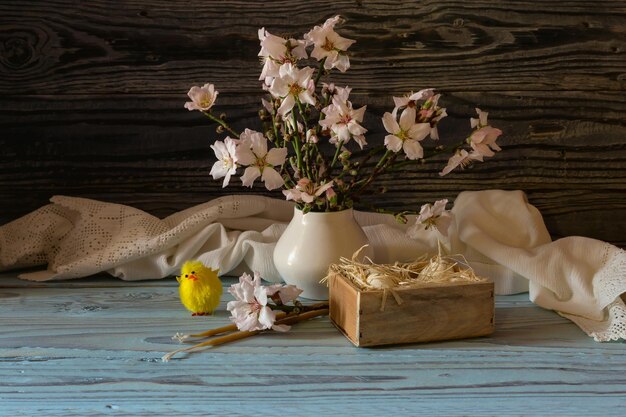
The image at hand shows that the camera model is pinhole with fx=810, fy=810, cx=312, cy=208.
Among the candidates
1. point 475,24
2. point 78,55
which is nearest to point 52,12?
point 78,55

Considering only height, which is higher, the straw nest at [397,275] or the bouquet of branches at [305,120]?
the bouquet of branches at [305,120]

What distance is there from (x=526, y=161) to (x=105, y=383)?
1063 millimetres

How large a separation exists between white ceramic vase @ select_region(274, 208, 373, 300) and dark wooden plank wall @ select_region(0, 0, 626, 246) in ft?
1.47

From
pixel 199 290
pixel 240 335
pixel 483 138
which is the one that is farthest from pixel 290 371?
pixel 483 138

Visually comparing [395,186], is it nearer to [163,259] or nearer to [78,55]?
[163,259]

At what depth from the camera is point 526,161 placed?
1.72m

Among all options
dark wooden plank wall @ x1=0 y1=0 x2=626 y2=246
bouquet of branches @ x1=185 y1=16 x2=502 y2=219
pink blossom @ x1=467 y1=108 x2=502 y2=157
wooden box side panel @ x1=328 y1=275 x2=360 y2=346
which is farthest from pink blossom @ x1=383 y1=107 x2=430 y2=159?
dark wooden plank wall @ x1=0 y1=0 x2=626 y2=246

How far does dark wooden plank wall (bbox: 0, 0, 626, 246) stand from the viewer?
1.66 meters

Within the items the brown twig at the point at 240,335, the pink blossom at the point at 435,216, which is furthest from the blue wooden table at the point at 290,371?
the pink blossom at the point at 435,216

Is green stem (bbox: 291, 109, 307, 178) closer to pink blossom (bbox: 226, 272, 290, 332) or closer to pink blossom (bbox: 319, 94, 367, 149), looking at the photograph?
pink blossom (bbox: 319, 94, 367, 149)

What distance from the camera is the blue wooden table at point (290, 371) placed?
933 millimetres

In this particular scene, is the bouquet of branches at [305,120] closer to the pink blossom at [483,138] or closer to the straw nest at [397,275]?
the pink blossom at [483,138]

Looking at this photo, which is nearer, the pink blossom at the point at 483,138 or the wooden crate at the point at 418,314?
the wooden crate at the point at 418,314

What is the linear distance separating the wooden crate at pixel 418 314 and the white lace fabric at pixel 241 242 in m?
0.22
